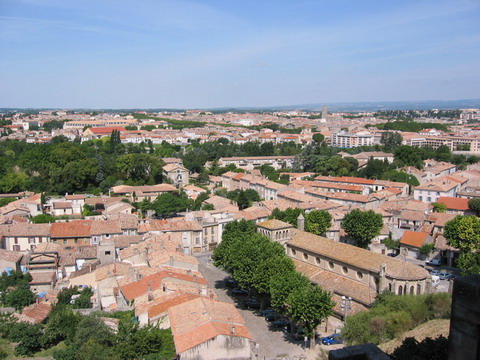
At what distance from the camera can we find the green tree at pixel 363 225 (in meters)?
36.6

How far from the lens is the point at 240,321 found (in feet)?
69.2

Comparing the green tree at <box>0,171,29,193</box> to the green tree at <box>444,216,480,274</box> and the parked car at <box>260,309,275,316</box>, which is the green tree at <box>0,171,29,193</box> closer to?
the parked car at <box>260,309,275,316</box>

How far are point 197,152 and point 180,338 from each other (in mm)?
64895

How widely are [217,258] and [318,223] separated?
12.1 metres

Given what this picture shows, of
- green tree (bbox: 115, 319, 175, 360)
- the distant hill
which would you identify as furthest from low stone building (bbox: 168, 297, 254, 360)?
the distant hill

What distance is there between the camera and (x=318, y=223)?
38531 mm

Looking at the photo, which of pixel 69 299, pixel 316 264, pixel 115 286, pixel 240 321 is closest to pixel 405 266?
pixel 316 264

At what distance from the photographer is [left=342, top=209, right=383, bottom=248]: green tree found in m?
36.6

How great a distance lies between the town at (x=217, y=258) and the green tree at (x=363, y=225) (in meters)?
0.10

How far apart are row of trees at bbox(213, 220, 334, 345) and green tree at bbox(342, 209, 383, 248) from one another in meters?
10.5

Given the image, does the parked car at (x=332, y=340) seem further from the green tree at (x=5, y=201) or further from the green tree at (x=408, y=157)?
the green tree at (x=408, y=157)

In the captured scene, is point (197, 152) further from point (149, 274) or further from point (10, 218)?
point (149, 274)

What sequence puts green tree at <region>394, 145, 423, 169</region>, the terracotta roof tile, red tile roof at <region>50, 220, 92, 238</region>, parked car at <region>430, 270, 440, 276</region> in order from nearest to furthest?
the terracotta roof tile, parked car at <region>430, 270, 440, 276</region>, red tile roof at <region>50, 220, 92, 238</region>, green tree at <region>394, 145, 423, 169</region>

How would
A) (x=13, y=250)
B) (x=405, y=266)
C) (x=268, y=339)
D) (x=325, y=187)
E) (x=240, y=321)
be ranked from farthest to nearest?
(x=325, y=187)
(x=13, y=250)
(x=405, y=266)
(x=268, y=339)
(x=240, y=321)
